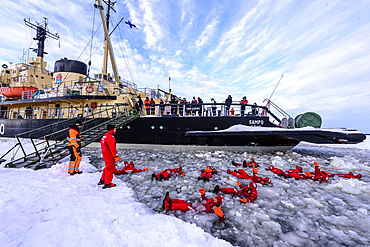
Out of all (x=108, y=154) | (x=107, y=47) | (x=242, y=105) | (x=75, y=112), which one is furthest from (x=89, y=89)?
(x=242, y=105)

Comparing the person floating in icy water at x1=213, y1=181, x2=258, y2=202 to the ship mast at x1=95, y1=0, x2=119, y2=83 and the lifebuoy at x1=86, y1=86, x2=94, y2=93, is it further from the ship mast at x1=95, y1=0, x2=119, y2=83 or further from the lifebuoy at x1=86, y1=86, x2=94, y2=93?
the ship mast at x1=95, y1=0, x2=119, y2=83

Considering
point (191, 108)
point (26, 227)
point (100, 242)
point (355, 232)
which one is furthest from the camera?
point (191, 108)

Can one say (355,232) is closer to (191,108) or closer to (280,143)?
(280,143)

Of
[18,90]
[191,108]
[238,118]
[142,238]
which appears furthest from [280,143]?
[18,90]

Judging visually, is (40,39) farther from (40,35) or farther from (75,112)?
(75,112)

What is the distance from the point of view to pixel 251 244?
6.80 ft

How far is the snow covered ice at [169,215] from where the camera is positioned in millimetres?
2021

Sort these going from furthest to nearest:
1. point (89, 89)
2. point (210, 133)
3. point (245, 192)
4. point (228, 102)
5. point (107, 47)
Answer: point (107, 47), point (89, 89), point (228, 102), point (210, 133), point (245, 192)

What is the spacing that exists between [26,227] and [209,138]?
24.6 ft

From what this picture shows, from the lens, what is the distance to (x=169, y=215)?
2678mm

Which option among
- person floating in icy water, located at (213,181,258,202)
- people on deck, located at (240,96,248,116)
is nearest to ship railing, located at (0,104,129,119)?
people on deck, located at (240,96,248,116)

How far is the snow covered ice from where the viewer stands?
2021 millimetres

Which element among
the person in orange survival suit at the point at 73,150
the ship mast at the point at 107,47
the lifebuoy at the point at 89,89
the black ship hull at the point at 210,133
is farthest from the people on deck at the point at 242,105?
the lifebuoy at the point at 89,89

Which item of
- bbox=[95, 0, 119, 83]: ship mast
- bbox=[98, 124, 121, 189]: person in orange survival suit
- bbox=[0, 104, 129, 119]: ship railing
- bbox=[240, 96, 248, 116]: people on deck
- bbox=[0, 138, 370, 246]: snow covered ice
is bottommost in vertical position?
bbox=[0, 138, 370, 246]: snow covered ice
